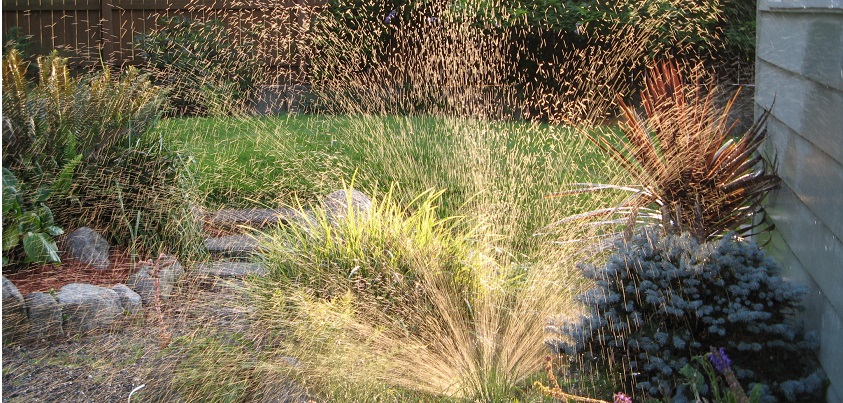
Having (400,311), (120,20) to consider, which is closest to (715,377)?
(400,311)

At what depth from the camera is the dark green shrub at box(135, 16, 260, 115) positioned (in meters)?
9.64

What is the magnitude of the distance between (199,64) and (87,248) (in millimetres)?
5286

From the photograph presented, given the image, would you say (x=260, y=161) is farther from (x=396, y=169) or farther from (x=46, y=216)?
(x=46, y=216)

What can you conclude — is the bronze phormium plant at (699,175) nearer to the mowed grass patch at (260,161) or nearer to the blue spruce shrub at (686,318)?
the blue spruce shrub at (686,318)

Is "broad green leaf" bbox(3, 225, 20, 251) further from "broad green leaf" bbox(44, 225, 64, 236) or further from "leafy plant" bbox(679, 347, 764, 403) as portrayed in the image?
"leafy plant" bbox(679, 347, 764, 403)

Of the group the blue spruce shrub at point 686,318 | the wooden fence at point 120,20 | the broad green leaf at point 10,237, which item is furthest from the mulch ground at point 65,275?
the wooden fence at point 120,20

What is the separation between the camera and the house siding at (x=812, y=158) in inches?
104

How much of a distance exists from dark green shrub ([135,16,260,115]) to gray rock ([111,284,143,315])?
5.24m

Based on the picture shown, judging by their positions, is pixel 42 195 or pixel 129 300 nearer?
pixel 129 300

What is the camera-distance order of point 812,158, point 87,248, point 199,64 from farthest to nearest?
point 199,64 < point 87,248 < point 812,158

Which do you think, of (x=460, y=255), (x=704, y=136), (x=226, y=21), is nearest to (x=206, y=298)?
(x=460, y=255)

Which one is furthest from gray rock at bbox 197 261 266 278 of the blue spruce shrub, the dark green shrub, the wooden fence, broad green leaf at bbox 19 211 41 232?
the wooden fence

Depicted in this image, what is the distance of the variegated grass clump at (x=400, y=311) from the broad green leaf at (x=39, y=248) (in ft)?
3.94

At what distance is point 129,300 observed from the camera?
14.1ft
